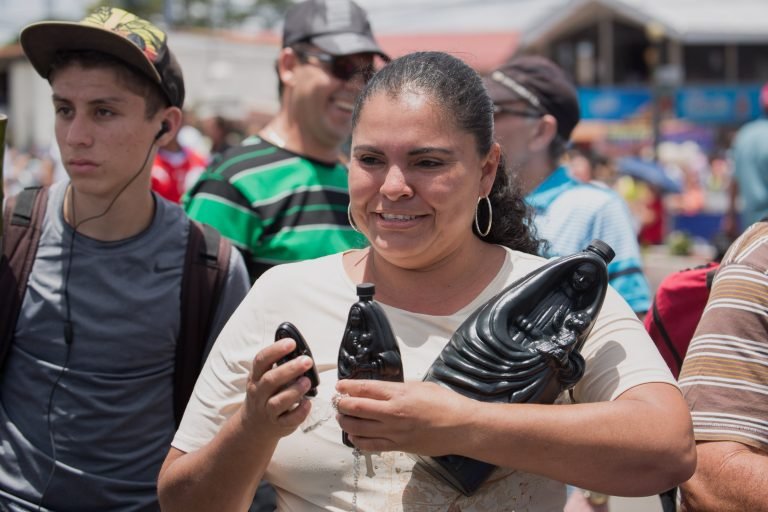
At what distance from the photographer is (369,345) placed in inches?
75.9

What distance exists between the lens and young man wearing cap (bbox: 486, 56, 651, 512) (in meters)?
4.01

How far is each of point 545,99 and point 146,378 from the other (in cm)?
231

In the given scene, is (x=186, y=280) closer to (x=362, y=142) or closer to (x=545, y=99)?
(x=362, y=142)

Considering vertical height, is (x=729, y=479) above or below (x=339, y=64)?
below

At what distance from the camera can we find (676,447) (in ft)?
6.65

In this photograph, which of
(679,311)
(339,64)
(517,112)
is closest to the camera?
(679,311)

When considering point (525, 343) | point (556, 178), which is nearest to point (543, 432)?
point (525, 343)

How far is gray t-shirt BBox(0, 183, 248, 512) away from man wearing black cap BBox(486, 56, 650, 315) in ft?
5.26

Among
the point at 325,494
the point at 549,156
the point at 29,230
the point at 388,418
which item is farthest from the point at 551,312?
the point at 549,156

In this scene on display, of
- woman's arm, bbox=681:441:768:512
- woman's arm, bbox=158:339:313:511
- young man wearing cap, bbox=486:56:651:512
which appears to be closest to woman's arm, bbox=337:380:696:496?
woman's arm, bbox=158:339:313:511

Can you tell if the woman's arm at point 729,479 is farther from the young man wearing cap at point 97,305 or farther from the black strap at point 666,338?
the young man wearing cap at point 97,305

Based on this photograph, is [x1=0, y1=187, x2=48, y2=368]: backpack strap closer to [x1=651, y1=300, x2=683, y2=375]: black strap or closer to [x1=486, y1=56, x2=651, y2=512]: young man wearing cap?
[x1=486, y1=56, x2=651, y2=512]: young man wearing cap

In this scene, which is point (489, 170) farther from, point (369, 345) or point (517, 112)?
point (517, 112)

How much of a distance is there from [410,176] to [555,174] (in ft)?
7.41
